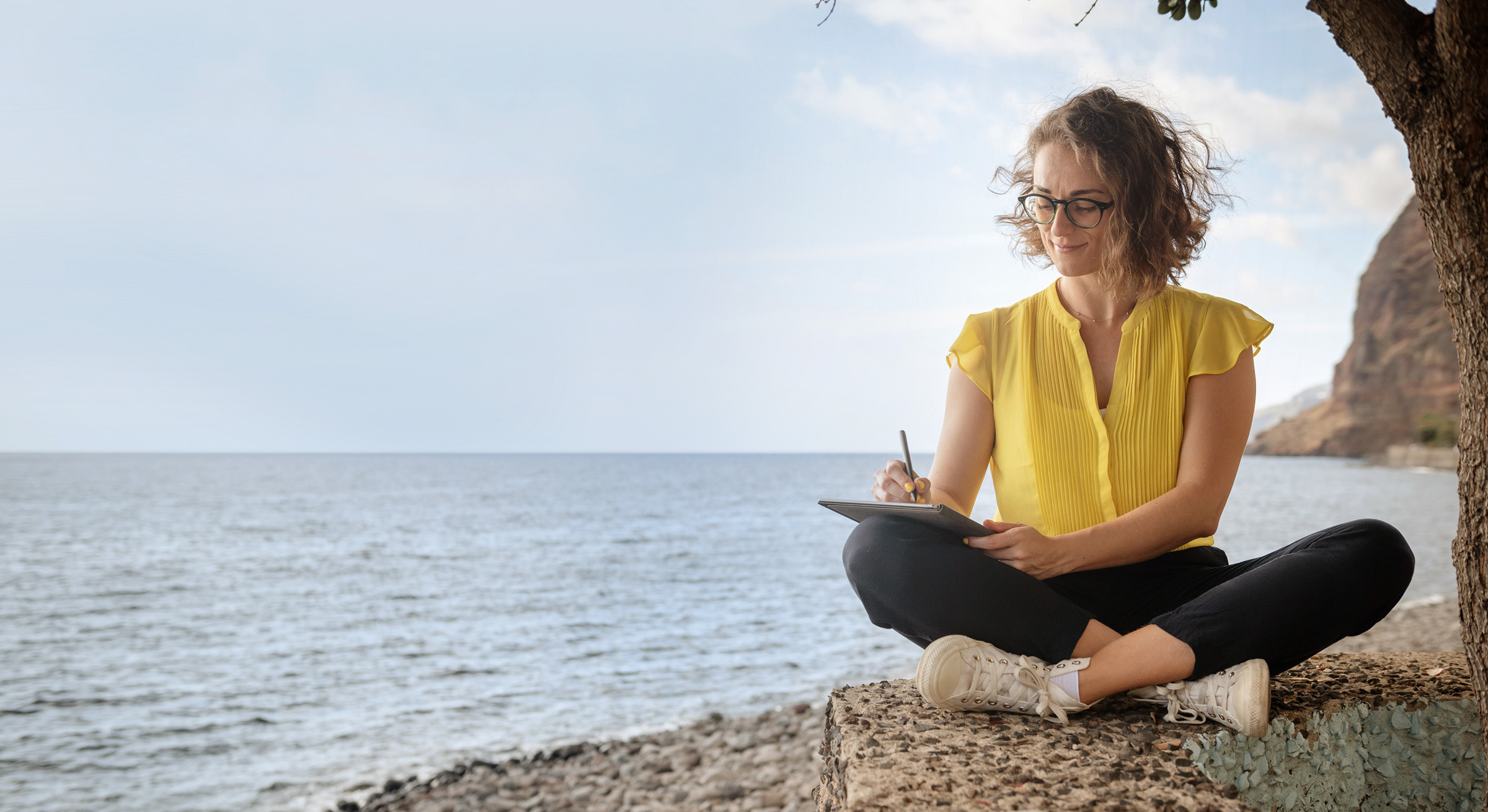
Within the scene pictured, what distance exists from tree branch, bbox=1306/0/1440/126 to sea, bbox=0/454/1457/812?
5591 millimetres

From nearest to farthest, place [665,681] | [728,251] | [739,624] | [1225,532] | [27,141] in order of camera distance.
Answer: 1. [665,681]
2. [739,624]
3. [1225,532]
4. [27,141]
5. [728,251]

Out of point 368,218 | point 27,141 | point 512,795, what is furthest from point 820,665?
point 27,141

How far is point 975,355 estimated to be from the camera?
199cm

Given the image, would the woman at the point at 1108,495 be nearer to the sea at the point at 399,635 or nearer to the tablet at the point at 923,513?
the tablet at the point at 923,513

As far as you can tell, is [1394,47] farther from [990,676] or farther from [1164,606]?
[990,676]

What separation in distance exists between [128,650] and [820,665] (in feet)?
27.7

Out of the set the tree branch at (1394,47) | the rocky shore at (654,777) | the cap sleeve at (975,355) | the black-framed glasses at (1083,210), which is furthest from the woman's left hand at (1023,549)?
the rocky shore at (654,777)

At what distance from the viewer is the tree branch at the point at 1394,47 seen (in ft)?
4.13

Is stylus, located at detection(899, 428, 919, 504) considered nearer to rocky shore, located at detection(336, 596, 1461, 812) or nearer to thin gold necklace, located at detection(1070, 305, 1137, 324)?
thin gold necklace, located at detection(1070, 305, 1137, 324)

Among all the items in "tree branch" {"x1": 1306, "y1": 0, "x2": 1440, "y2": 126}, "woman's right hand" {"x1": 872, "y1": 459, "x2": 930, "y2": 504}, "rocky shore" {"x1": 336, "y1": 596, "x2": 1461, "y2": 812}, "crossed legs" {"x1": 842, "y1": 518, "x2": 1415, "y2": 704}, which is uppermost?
"tree branch" {"x1": 1306, "y1": 0, "x2": 1440, "y2": 126}

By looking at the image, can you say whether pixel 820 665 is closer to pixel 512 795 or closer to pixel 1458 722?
pixel 512 795

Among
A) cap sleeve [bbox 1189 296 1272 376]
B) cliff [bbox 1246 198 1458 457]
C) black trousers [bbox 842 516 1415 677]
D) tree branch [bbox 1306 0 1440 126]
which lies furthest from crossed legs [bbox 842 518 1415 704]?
cliff [bbox 1246 198 1458 457]

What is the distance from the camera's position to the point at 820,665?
7461mm

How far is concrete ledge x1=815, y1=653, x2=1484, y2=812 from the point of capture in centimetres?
129
